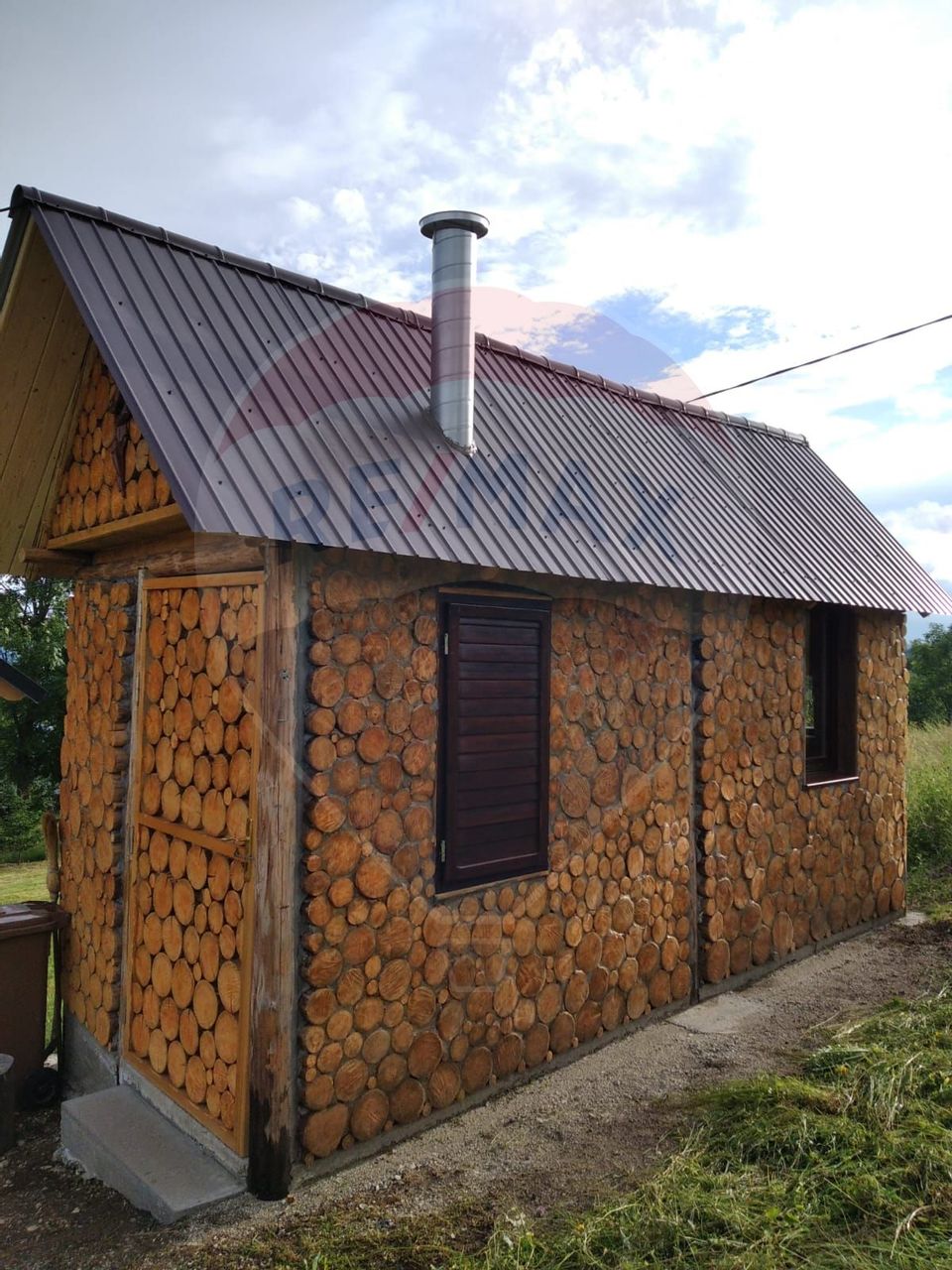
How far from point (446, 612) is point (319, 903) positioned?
1604 millimetres

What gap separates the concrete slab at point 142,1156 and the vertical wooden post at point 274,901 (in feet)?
0.81

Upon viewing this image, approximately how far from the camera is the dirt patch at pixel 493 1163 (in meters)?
3.82

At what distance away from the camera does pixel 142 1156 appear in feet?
14.0

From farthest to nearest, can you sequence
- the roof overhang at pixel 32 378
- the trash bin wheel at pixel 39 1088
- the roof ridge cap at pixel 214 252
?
the trash bin wheel at pixel 39 1088 → the roof overhang at pixel 32 378 → the roof ridge cap at pixel 214 252

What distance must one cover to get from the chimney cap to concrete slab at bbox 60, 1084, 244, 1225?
208 inches

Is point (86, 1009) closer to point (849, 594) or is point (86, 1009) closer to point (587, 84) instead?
point (849, 594)

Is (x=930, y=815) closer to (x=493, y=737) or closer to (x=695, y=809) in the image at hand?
(x=695, y=809)

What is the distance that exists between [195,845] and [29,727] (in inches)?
604

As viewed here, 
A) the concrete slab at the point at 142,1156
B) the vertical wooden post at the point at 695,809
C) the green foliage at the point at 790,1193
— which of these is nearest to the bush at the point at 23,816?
the concrete slab at the point at 142,1156

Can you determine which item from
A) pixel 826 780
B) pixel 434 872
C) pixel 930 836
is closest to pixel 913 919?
pixel 826 780

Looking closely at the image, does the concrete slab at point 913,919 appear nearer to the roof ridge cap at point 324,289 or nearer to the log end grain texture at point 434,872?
the log end grain texture at point 434,872

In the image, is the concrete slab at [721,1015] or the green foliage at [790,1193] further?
the concrete slab at [721,1015]

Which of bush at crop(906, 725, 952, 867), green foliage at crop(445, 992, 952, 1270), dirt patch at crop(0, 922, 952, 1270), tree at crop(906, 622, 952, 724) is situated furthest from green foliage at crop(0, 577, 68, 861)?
tree at crop(906, 622, 952, 724)

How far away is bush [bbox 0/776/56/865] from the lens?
17.8m
